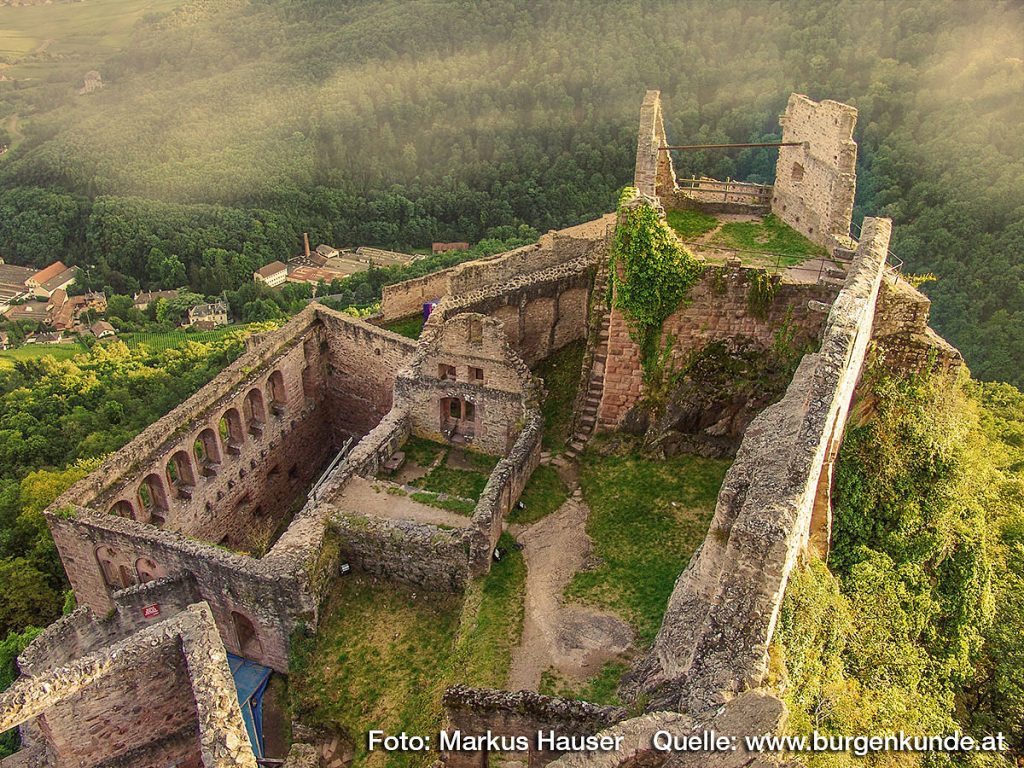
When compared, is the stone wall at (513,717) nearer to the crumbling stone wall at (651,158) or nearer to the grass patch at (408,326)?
the crumbling stone wall at (651,158)

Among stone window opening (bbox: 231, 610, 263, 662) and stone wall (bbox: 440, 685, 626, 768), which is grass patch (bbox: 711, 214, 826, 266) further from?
stone window opening (bbox: 231, 610, 263, 662)

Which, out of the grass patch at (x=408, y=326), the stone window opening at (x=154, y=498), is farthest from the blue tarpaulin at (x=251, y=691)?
the grass patch at (x=408, y=326)

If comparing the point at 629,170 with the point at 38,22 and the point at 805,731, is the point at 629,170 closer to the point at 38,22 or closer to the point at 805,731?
the point at 805,731

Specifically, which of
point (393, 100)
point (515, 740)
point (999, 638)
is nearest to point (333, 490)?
point (515, 740)

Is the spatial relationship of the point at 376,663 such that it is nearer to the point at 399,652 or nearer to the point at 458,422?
the point at 399,652

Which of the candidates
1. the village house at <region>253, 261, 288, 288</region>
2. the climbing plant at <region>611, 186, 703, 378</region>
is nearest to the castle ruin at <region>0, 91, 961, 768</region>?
the climbing plant at <region>611, 186, 703, 378</region>

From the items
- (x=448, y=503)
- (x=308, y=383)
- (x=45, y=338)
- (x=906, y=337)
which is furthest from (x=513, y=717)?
(x=45, y=338)
